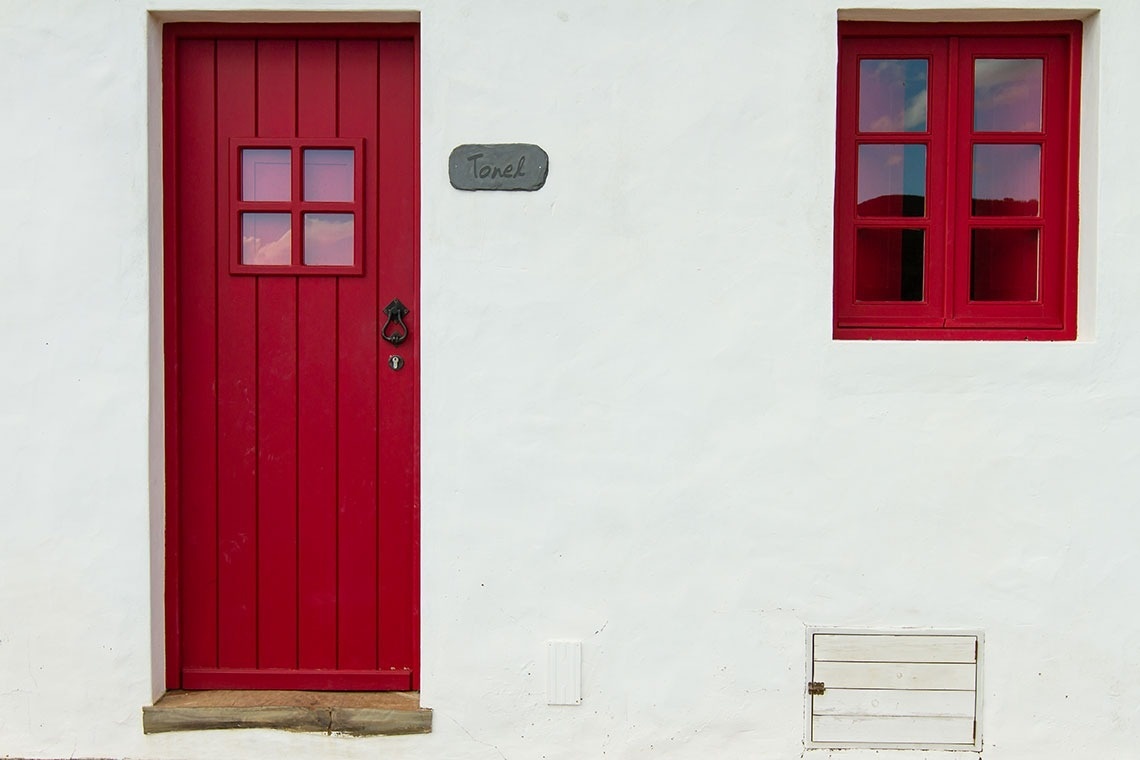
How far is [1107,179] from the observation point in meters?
2.67

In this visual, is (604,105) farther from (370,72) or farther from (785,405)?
(785,405)

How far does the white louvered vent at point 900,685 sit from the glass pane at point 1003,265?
4.03 ft

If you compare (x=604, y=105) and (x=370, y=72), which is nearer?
(x=604, y=105)

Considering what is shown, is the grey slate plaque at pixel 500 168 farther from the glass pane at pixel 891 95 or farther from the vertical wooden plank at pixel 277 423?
the glass pane at pixel 891 95

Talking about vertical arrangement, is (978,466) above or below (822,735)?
above

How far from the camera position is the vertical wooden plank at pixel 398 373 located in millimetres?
2855

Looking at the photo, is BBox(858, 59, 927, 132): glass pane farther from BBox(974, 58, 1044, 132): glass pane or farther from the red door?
the red door

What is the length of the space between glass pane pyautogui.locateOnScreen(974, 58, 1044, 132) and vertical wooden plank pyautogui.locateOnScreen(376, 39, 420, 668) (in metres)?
2.09

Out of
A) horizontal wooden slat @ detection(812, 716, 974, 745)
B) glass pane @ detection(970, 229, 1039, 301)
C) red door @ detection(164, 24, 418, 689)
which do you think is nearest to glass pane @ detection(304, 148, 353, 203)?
red door @ detection(164, 24, 418, 689)

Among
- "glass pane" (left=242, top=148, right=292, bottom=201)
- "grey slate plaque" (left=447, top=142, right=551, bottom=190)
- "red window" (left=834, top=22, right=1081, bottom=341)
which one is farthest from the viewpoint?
"glass pane" (left=242, top=148, right=292, bottom=201)

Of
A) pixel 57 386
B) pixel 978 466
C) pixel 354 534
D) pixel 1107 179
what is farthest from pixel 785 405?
pixel 57 386

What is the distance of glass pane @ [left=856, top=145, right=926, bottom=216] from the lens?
2.83 meters

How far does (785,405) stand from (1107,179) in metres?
1.36

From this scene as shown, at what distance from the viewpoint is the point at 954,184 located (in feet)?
9.15
